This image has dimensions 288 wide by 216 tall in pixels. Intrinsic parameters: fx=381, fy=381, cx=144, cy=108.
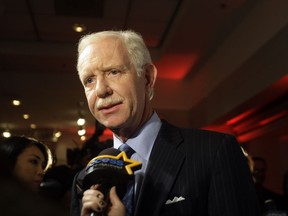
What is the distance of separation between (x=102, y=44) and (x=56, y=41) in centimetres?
470

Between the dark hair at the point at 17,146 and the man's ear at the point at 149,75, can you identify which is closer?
the man's ear at the point at 149,75

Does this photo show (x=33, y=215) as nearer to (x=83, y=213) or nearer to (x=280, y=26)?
(x=83, y=213)

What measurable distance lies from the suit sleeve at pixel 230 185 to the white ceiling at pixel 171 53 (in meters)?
3.27

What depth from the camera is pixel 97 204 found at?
656 mm

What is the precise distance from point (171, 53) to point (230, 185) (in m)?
4.90

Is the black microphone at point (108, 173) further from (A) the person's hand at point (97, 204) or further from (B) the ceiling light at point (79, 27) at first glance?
(B) the ceiling light at point (79, 27)

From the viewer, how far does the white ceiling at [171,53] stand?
173 inches

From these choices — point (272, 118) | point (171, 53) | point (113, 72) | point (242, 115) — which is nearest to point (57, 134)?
point (171, 53)

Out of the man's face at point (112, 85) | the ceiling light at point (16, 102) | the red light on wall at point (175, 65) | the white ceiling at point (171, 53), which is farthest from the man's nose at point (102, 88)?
the ceiling light at point (16, 102)

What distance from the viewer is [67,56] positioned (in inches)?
224

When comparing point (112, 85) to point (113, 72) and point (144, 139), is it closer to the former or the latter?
point (113, 72)

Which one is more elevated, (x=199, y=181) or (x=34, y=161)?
(x=34, y=161)

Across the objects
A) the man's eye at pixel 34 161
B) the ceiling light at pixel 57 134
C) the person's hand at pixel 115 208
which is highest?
the ceiling light at pixel 57 134

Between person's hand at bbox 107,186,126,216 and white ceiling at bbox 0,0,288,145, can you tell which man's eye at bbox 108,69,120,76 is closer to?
person's hand at bbox 107,186,126,216
